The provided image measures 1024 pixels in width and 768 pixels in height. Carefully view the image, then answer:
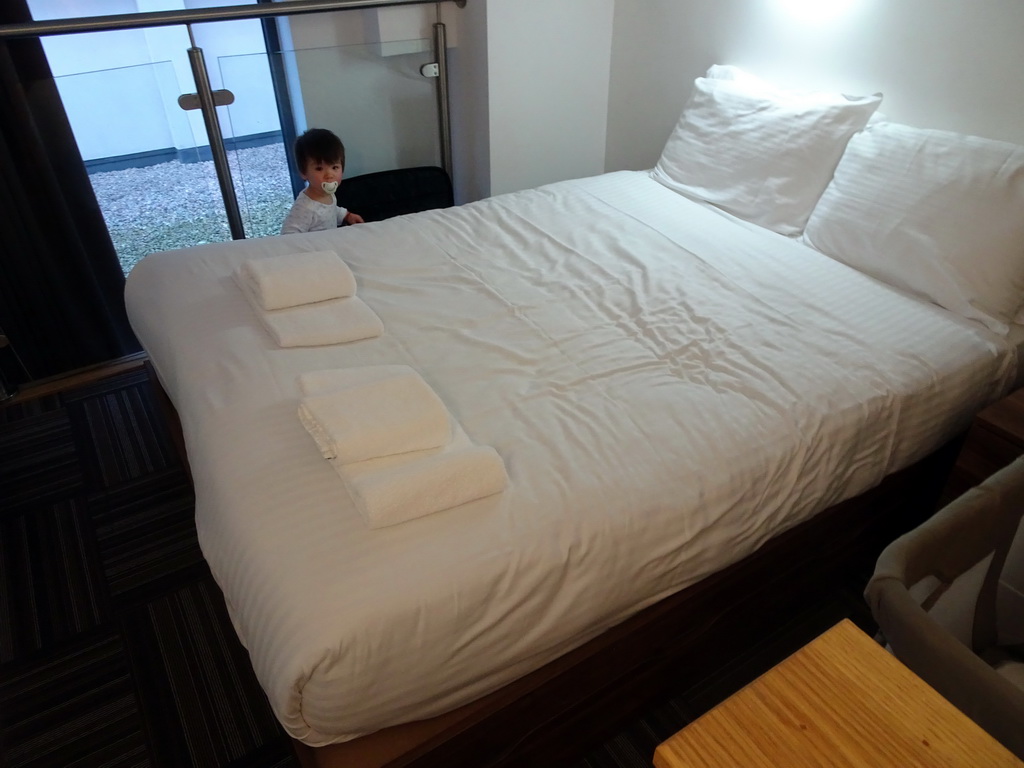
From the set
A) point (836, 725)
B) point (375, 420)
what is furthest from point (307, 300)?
point (836, 725)

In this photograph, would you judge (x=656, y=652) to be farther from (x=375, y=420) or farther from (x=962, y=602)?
(x=375, y=420)

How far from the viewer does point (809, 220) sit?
2.16 metres

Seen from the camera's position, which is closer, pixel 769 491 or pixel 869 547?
pixel 769 491

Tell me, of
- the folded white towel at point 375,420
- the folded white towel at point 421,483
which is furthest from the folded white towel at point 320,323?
the folded white towel at point 421,483

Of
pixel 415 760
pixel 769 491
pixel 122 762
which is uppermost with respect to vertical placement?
pixel 769 491

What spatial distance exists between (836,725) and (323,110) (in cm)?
275

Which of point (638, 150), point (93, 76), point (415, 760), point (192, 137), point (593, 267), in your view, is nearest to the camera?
point (415, 760)

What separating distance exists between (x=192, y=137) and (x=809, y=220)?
7.20 ft

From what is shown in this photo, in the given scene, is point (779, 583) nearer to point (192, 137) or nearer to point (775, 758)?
point (775, 758)

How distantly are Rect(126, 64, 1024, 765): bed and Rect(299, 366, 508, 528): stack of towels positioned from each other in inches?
1.2

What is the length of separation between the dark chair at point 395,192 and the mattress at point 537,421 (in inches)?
26.5

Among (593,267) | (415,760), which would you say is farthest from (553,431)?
(593,267)

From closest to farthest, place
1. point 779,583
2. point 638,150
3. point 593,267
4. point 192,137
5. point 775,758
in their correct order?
point 775,758, point 779,583, point 593,267, point 192,137, point 638,150

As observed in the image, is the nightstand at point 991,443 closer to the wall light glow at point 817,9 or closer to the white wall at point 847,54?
the white wall at point 847,54
